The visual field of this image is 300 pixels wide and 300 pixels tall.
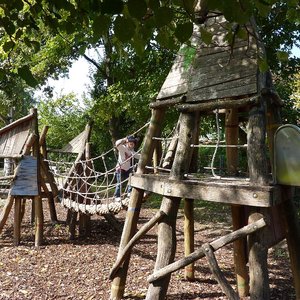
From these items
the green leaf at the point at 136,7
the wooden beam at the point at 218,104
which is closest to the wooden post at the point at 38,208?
the wooden beam at the point at 218,104

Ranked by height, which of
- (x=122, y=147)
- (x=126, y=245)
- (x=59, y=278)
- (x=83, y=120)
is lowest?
(x=59, y=278)

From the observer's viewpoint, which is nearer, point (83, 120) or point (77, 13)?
point (77, 13)

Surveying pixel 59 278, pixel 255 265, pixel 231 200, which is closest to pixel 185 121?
pixel 231 200

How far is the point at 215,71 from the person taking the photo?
13.2 ft

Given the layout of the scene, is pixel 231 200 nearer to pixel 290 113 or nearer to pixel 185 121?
pixel 185 121

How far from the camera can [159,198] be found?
14211 mm

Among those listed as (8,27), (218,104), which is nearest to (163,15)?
(8,27)

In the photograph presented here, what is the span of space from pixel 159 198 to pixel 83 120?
9130 mm

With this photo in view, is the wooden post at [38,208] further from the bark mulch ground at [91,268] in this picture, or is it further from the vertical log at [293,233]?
the vertical log at [293,233]

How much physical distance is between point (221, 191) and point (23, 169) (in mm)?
4878

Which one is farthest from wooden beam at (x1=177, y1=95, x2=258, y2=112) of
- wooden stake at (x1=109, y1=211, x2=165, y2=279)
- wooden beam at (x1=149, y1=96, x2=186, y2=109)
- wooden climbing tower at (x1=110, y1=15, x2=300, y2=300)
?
wooden stake at (x1=109, y1=211, x2=165, y2=279)

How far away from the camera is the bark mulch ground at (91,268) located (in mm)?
4992

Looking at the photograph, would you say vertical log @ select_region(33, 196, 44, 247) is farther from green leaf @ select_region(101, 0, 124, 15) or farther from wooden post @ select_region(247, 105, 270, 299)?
green leaf @ select_region(101, 0, 124, 15)

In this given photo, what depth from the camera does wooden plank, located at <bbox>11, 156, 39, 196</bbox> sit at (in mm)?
7211
